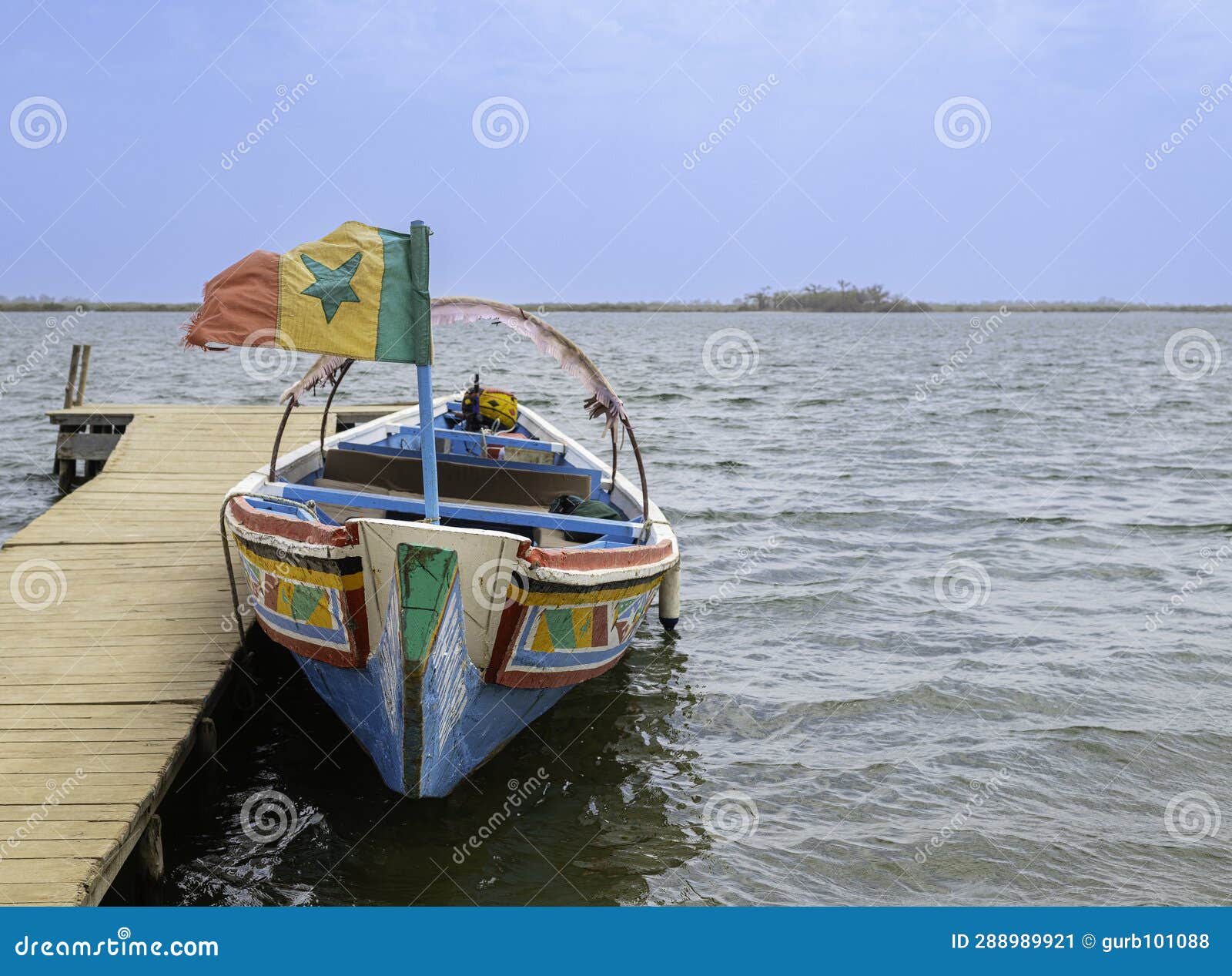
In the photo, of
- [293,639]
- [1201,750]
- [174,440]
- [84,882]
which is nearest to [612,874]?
[293,639]

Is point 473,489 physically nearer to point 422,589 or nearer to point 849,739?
point 422,589

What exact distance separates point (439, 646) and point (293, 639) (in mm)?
1382

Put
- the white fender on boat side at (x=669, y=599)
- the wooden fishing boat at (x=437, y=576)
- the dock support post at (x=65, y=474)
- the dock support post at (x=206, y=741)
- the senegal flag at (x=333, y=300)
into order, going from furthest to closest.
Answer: the dock support post at (x=65, y=474)
the white fender on boat side at (x=669, y=599)
the dock support post at (x=206, y=741)
the wooden fishing boat at (x=437, y=576)
the senegal flag at (x=333, y=300)

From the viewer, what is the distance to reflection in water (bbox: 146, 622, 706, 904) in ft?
18.7

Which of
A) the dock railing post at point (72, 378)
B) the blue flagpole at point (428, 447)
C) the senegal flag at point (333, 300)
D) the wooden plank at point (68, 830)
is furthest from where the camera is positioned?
the dock railing post at point (72, 378)

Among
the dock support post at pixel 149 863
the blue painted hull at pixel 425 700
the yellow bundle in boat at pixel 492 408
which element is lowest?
the dock support post at pixel 149 863

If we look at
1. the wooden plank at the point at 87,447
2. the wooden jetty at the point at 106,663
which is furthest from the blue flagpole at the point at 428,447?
the wooden plank at the point at 87,447

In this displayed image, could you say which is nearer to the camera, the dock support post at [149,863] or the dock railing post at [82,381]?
the dock support post at [149,863]

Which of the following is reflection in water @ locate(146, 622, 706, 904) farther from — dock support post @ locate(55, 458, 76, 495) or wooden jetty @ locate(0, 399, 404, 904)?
dock support post @ locate(55, 458, 76, 495)

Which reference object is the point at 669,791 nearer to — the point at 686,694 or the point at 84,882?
the point at 686,694

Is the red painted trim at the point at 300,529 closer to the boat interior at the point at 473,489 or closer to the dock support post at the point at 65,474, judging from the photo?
the boat interior at the point at 473,489

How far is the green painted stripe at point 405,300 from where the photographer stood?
17.9 ft

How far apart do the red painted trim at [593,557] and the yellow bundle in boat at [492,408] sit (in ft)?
13.2

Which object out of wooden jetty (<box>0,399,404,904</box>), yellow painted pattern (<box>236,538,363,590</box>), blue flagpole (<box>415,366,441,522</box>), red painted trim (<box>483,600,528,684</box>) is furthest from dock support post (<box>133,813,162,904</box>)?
blue flagpole (<box>415,366,441,522</box>)
